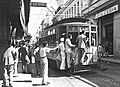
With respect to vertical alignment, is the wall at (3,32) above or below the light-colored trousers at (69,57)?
above

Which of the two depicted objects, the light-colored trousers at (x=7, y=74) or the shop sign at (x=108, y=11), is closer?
the light-colored trousers at (x=7, y=74)

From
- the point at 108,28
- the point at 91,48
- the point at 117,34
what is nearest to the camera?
the point at 91,48

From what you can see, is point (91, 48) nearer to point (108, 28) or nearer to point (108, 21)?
point (108, 21)

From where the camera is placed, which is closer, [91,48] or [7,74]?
[7,74]

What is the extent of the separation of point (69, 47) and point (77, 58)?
85 cm

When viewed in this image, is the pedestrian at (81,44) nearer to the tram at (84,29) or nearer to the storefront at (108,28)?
the tram at (84,29)

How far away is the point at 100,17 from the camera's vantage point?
22547 mm

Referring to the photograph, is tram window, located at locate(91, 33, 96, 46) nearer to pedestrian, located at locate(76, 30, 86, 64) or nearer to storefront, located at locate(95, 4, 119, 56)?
pedestrian, located at locate(76, 30, 86, 64)

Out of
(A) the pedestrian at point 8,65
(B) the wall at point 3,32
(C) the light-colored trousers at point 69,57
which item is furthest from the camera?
(C) the light-colored trousers at point 69,57

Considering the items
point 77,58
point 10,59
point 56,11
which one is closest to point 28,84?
point 10,59

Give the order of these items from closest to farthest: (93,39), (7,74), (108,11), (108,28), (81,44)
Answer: (7,74) → (81,44) → (93,39) → (108,11) → (108,28)

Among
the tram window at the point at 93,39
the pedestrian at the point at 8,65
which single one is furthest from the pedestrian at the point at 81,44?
the pedestrian at the point at 8,65

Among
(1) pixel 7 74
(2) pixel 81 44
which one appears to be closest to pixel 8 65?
(1) pixel 7 74

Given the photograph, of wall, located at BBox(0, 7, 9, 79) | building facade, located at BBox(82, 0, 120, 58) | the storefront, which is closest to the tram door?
wall, located at BBox(0, 7, 9, 79)
